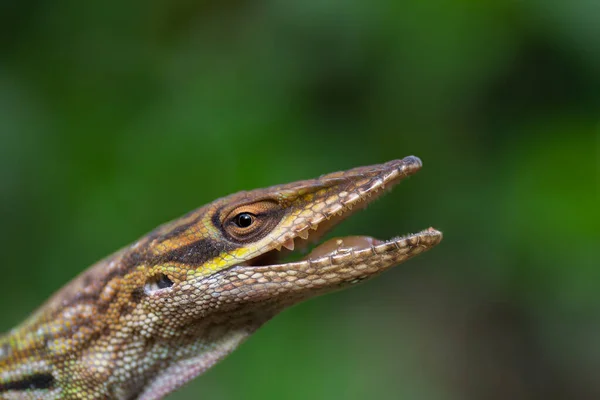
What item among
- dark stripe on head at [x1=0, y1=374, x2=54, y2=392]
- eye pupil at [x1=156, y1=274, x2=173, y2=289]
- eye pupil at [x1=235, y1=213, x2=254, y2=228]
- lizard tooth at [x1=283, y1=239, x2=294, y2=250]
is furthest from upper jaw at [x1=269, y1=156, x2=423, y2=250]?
dark stripe on head at [x1=0, y1=374, x2=54, y2=392]

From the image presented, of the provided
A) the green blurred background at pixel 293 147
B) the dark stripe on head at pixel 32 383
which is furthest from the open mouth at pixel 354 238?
the green blurred background at pixel 293 147

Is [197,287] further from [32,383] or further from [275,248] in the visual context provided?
[32,383]

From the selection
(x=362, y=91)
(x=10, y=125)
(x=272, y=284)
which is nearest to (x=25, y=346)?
(x=272, y=284)

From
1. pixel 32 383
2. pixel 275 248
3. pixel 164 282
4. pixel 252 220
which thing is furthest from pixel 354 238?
pixel 32 383

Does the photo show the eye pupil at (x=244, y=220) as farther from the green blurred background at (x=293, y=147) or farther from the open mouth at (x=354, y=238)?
the green blurred background at (x=293, y=147)

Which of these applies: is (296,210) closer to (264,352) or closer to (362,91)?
(264,352)
